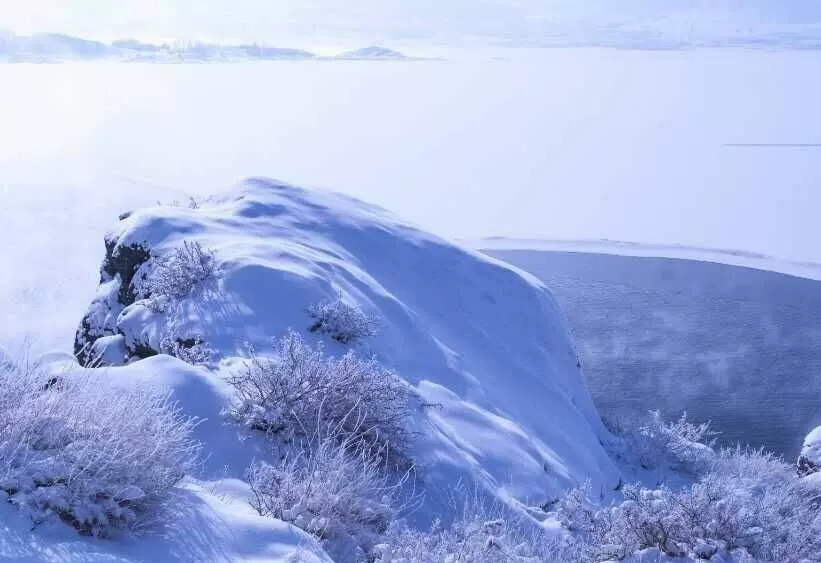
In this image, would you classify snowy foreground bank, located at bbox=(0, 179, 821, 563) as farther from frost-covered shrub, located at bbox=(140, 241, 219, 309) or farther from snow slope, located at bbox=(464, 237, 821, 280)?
snow slope, located at bbox=(464, 237, 821, 280)

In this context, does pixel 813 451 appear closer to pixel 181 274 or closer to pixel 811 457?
pixel 811 457

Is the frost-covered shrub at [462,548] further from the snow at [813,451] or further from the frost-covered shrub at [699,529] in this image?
the snow at [813,451]

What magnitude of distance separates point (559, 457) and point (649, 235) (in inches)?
668

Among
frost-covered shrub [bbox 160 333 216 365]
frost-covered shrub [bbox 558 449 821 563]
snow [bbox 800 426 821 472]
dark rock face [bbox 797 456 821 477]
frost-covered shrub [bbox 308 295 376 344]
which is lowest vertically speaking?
dark rock face [bbox 797 456 821 477]

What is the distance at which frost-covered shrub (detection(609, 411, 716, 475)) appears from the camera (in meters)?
10.0

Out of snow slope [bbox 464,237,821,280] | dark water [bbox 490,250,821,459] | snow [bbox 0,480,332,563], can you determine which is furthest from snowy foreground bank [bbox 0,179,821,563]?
snow slope [bbox 464,237,821,280]

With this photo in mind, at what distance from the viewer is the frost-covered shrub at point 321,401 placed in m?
5.21

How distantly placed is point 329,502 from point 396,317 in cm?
422

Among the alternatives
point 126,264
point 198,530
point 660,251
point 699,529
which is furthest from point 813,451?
point 660,251

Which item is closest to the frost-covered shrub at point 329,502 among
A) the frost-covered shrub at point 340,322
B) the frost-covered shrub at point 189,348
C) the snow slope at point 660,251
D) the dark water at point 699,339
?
→ the frost-covered shrub at point 189,348

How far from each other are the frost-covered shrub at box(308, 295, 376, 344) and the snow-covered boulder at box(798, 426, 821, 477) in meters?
6.05

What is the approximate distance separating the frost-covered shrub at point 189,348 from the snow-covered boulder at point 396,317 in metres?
0.04

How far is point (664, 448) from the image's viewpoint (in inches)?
406

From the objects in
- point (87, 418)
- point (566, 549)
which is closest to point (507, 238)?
point (566, 549)
